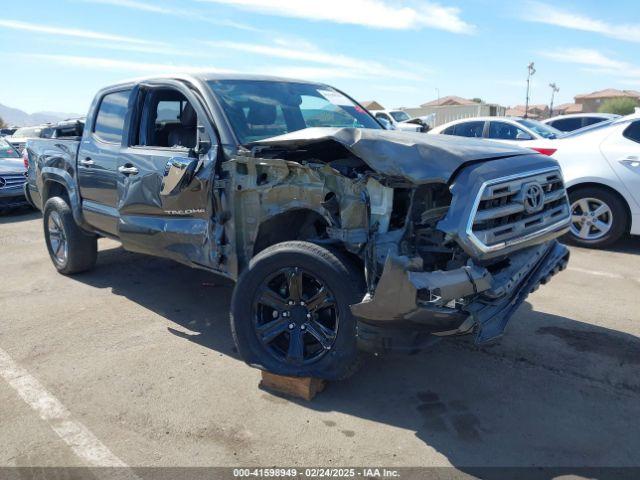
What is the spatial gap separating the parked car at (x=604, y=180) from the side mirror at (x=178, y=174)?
494 centimetres

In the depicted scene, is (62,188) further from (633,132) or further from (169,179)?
(633,132)

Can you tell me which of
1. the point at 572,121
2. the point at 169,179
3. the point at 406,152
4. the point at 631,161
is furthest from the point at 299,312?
the point at 572,121

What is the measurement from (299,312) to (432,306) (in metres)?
0.92

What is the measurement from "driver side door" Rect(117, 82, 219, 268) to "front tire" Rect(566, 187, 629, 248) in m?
4.96

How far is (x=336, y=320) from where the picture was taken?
3305 millimetres

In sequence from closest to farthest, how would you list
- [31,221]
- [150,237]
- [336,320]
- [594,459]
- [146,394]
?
1. [594,459]
2. [336,320]
3. [146,394]
4. [150,237]
5. [31,221]

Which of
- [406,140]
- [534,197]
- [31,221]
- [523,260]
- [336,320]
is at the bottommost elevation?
[31,221]

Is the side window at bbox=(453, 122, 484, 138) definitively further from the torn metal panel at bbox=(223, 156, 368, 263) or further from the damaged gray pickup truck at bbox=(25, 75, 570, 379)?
the torn metal panel at bbox=(223, 156, 368, 263)

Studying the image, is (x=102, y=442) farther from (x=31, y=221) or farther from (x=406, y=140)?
(x=31, y=221)

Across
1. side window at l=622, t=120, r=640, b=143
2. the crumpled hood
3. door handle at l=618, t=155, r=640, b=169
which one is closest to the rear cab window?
the crumpled hood

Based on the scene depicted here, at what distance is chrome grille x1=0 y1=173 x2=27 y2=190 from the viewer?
1074 cm

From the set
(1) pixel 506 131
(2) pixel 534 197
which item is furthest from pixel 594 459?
(1) pixel 506 131

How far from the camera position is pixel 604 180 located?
22.3 ft

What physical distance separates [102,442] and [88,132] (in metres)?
3.53
